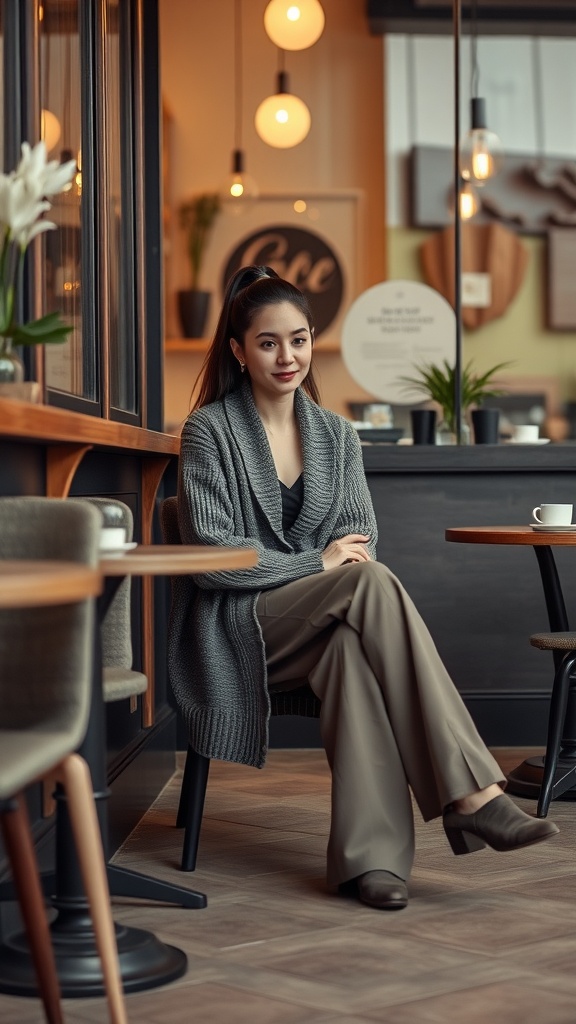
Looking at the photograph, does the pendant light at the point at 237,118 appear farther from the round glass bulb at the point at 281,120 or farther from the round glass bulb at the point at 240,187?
the round glass bulb at the point at 281,120

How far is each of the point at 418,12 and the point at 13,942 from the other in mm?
5914

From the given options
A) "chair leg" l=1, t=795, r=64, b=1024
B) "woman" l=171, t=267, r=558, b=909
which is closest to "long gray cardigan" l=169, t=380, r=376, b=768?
"woman" l=171, t=267, r=558, b=909

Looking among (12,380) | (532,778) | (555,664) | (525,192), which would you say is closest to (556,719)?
(555,664)

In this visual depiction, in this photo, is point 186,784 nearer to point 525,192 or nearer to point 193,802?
point 193,802

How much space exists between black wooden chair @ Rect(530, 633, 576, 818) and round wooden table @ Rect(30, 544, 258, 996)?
1.39 meters

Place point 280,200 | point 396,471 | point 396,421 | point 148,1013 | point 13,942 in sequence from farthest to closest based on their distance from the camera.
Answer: point 280,200 < point 396,421 < point 396,471 < point 13,942 < point 148,1013

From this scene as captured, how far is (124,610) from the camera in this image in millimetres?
2580

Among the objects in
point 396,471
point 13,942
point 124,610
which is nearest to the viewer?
point 13,942

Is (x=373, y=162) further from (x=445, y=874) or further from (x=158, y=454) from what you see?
(x=445, y=874)

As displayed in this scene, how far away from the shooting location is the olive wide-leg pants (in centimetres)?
256

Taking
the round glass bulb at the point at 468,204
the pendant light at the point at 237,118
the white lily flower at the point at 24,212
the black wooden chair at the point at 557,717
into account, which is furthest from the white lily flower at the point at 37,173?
the pendant light at the point at 237,118

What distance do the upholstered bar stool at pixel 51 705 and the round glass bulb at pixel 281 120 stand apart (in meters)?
4.69

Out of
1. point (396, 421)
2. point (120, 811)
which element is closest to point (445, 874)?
point (120, 811)

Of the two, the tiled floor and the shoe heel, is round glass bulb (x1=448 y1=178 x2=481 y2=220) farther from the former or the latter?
the shoe heel
